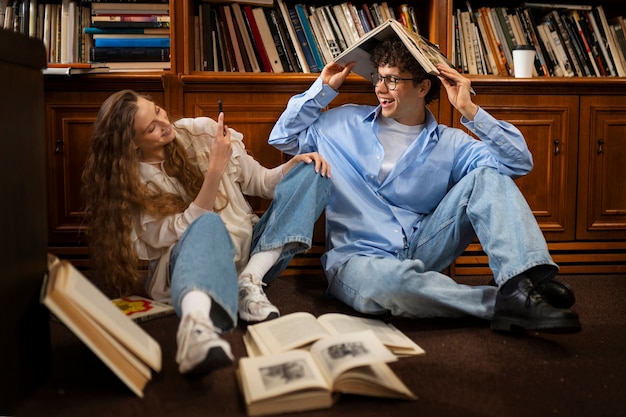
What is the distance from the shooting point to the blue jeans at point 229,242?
1431 mm

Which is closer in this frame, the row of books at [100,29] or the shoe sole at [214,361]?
the shoe sole at [214,361]

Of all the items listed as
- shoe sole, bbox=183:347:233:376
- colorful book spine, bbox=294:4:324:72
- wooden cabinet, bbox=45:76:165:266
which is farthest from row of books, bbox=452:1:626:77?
shoe sole, bbox=183:347:233:376

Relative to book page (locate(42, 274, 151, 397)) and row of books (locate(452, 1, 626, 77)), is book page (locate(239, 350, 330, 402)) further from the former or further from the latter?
row of books (locate(452, 1, 626, 77))

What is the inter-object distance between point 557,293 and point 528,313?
100 millimetres

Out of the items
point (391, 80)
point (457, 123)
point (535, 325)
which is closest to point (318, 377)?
point (535, 325)

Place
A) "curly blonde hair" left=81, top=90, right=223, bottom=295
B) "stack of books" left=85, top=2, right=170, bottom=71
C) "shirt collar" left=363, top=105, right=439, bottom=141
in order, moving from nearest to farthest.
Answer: "curly blonde hair" left=81, top=90, right=223, bottom=295
"shirt collar" left=363, top=105, right=439, bottom=141
"stack of books" left=85, top=2, right=170, bottom=71

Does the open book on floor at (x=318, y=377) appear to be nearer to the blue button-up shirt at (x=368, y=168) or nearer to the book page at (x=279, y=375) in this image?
the book page at (x=279, y=375)

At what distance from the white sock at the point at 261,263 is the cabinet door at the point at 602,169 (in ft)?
3.90

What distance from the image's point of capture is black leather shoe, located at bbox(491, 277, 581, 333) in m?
1.57

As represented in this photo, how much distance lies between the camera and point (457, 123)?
2336 millimetres

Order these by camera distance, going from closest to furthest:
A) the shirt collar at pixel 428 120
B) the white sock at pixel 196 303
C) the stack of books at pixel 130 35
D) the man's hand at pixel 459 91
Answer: the white sock at pixel 196 303, the man's hand at pixel 459 91, the shirt collar at pixel 428 120, the stack of books at pixel 130 35

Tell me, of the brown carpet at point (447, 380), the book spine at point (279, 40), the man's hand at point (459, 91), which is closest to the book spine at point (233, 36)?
the book spine at point (279, 40)

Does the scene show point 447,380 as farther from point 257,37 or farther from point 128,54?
point 128,54

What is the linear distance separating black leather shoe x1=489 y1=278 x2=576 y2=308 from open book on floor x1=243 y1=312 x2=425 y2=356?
14.9 inches
